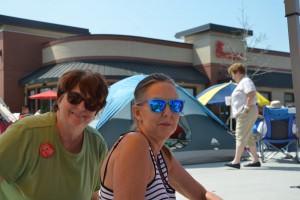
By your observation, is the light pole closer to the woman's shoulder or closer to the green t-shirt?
the green t-shirt

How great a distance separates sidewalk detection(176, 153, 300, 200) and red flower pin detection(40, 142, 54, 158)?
243 centimetres

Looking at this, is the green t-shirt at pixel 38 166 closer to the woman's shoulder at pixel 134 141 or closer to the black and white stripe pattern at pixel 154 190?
the black and white stripe pattern at pixel 154 190

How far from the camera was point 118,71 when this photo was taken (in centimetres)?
2030

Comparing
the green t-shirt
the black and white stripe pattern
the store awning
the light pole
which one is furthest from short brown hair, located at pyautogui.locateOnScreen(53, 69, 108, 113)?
the store awning

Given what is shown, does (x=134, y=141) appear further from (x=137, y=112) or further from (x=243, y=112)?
(x=243, y=112)

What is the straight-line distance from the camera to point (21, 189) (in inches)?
83.7

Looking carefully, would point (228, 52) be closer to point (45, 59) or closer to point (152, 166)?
point (45, 59)

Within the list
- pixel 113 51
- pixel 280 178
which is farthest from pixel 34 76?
pixel 280 178

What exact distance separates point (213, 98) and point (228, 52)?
1062cm

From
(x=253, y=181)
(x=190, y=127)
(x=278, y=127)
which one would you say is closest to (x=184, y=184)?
(x=253, y=181)

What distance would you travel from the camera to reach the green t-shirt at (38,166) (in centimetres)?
206

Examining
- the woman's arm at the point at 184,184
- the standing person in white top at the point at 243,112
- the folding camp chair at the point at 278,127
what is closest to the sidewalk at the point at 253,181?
the standing person in white top at the point at 243,112

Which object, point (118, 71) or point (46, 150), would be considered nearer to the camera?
point (46, 150)

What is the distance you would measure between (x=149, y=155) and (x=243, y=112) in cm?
516
